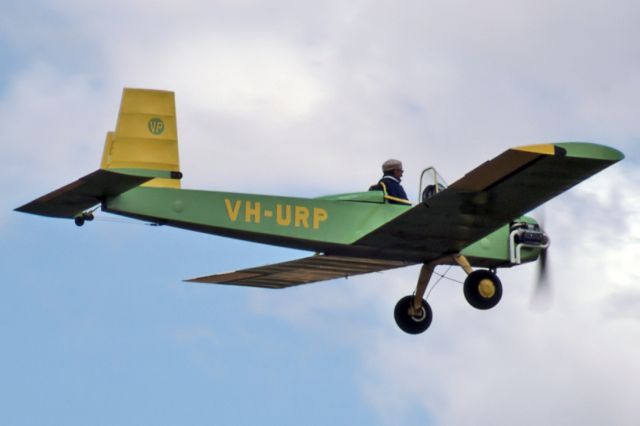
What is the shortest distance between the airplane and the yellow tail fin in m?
0.01

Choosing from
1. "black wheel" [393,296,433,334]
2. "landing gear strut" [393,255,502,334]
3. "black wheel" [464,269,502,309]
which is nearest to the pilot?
"landing gear strut" [393,255,502,334]

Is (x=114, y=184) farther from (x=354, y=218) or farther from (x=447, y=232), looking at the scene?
(x=447, y=232)

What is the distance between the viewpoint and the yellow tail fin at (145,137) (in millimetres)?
18547

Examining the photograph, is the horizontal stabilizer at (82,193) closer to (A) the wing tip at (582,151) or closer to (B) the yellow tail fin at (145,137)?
(B) the yellow tail fin at (145,137)

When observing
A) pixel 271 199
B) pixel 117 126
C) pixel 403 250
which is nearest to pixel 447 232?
pixel 403 250

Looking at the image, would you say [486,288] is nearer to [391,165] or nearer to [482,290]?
[482,290]

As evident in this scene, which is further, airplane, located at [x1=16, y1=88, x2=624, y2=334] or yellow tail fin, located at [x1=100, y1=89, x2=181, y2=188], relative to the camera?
yellow tail fin, located at [x1=100, y1=89, x2=181, y2=188]

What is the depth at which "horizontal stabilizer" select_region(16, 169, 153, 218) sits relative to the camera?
1755 centimetres

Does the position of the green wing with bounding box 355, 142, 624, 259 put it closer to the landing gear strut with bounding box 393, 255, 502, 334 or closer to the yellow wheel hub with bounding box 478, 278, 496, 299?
the landing gear strut with bounding box 393, 255, 502, 334

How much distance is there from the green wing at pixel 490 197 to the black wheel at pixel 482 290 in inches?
20.2

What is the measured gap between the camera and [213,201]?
61.8 ft

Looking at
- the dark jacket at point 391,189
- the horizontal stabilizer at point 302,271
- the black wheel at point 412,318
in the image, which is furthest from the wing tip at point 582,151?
the black wheel at point 412,318

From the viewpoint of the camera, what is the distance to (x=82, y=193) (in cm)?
1775

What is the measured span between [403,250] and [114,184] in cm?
458
